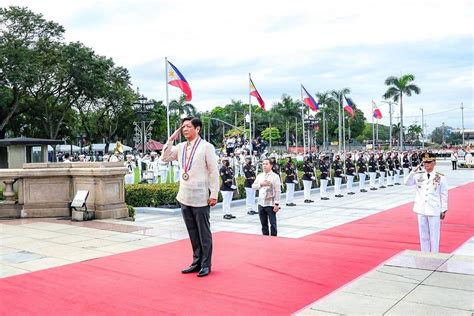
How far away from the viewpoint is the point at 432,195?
6695mm

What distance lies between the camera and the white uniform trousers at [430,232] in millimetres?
6695

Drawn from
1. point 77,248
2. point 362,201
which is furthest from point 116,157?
point 77,248

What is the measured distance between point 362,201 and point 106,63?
30859 mm

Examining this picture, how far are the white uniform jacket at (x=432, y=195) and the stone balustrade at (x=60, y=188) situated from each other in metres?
5.81

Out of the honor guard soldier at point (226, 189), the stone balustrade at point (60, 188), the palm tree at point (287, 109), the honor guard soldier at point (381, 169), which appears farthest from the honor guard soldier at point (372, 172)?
the palm tree at point (287, 109)

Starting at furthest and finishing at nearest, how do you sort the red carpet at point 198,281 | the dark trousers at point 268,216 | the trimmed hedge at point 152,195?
the trimmed hedge at point 152,195 → the dark trousers at point 268,216 → the red carpet at point 198,281

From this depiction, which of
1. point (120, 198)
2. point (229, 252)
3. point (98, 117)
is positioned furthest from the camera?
point (98, 117)

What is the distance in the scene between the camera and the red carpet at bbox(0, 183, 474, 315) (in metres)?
4.24

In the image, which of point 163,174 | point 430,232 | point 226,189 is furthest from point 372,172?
point 430,232

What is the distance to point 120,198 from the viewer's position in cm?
1015

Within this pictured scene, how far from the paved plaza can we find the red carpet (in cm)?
34

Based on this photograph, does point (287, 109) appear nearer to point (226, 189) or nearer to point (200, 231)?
point (226, 189)

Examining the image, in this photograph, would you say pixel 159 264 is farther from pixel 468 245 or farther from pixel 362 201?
pixel 362 201

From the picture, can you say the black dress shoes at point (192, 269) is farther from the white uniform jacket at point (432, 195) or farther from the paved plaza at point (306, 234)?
the white uniform jacket at point (432, 195)
